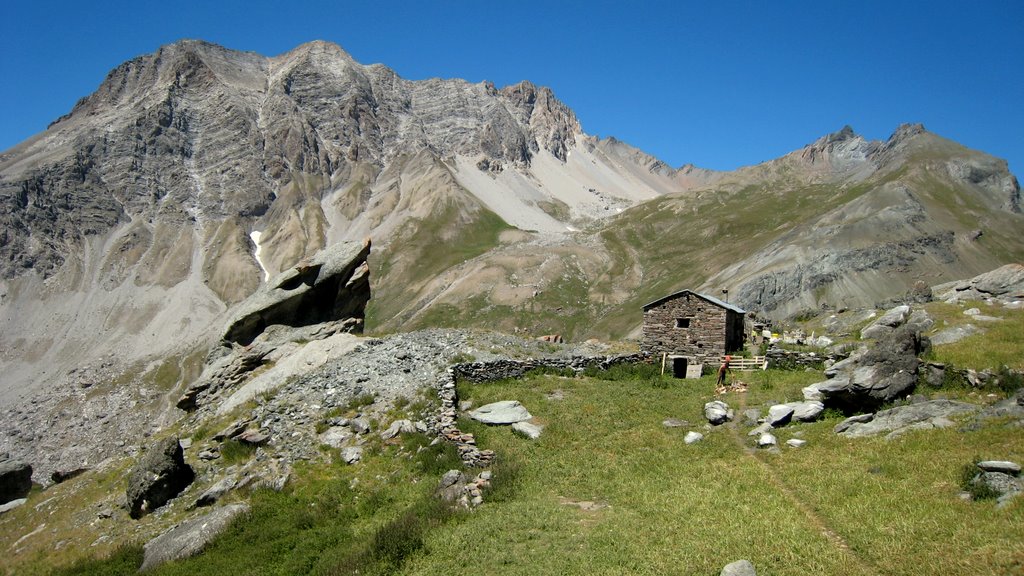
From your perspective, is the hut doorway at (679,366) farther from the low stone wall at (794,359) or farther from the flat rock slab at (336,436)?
the flat rock slab at (336,436)

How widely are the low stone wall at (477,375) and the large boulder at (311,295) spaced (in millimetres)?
20097

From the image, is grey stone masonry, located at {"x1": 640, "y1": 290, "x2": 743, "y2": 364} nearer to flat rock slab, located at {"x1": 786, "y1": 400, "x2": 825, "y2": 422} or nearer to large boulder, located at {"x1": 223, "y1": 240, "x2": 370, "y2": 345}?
flat rock slab, located at {"x1": 786, "y1": 400, "x2": 825, "y2": 422}

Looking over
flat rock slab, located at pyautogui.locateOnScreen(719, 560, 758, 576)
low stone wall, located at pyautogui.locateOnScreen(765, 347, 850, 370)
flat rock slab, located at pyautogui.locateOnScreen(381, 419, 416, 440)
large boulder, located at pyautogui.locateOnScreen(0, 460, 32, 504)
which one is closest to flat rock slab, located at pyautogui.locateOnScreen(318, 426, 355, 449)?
flat rock slab, located at pyautogui.locateOnScreen(381, 419, 416, 440)

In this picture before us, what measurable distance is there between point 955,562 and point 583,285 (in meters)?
151

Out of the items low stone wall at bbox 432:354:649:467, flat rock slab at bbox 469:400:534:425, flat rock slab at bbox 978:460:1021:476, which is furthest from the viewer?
flat rock slab at bbox 469:400:534:425

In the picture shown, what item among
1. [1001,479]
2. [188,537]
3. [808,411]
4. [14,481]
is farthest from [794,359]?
[14,481]

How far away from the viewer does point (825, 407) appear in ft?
73.0

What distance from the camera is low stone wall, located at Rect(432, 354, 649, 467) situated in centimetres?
2053

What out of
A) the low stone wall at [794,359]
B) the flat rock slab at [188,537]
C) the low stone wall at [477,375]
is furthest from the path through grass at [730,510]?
the low stone wall at [794,359]

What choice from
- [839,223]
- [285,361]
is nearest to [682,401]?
[285,361]

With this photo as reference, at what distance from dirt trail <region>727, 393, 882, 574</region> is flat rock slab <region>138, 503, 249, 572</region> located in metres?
16.2

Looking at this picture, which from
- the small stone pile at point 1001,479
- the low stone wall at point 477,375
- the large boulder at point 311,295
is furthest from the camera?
the large boulder at point 311,295

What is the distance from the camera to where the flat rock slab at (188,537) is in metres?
17.5

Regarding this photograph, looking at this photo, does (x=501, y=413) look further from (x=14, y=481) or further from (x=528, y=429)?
(x=14, y=481)
